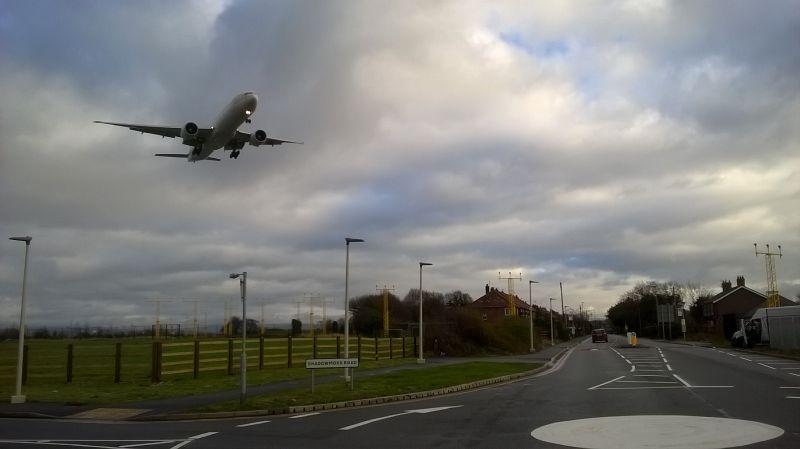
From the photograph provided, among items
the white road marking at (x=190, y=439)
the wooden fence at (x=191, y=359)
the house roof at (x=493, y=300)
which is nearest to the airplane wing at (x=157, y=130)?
the wooden fence at (x=191, y=359)

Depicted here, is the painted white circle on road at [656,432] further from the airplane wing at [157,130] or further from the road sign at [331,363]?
the airplane wing at [157,130]

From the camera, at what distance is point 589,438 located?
11.5 metres

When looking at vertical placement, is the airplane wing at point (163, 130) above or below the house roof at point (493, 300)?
above

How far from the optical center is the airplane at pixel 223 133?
24.7 m

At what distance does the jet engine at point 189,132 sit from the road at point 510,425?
13.1 m

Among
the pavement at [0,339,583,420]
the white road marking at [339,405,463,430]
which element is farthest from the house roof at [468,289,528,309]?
the white road marking at [339,405,463,430]

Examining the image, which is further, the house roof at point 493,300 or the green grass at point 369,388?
the house roof at point 493,300

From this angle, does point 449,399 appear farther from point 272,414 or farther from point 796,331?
point 796,331

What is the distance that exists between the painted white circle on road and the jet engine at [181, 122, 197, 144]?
18700 mm

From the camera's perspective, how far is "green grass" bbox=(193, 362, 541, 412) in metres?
17.3

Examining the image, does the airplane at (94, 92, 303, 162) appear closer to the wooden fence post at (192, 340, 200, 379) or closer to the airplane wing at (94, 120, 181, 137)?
the airplane wing at (94, 120, 181, 137)

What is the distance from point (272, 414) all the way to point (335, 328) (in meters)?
50.0

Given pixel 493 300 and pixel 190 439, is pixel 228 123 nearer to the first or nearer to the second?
pixel 190 439

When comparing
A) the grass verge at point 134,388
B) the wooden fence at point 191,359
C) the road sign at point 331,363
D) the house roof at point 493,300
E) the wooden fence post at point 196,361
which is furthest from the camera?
the house roof at point 493,300
